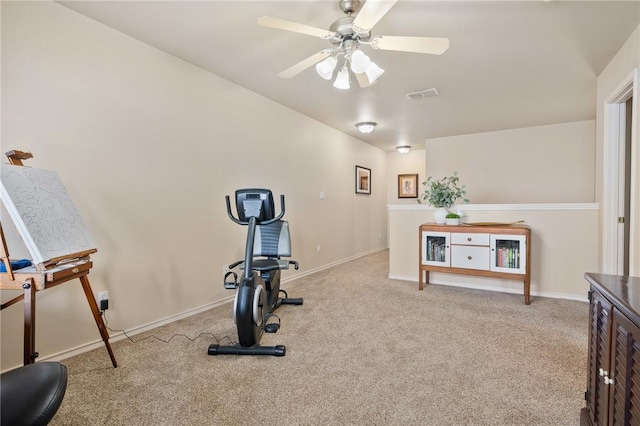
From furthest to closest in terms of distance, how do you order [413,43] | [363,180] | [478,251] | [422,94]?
[363,180] → [422,94] → [478,251] → [413,43]

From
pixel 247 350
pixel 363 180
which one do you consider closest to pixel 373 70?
pixel 247 350

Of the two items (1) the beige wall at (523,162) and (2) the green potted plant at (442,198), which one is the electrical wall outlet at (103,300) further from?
(1) the beige wall at (523,162)

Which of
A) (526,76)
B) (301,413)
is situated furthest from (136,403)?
(526,76)

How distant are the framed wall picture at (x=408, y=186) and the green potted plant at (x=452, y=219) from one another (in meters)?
3.23

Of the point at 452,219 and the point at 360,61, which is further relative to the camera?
the point at 452,219

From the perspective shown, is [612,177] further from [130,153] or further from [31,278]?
[31,278]

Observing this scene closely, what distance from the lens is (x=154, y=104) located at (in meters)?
2.44

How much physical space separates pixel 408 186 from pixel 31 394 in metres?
6.67

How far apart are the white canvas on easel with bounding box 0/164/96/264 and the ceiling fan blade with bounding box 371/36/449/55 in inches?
77.8

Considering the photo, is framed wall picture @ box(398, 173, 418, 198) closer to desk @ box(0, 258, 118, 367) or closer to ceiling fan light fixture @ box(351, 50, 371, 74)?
ceiling fan light fixture @ box(351, 50, 371, 74)

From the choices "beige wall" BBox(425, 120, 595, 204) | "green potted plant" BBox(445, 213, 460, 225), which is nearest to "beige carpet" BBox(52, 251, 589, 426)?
"green potted plant" BBox(445, 213, 460, 225)

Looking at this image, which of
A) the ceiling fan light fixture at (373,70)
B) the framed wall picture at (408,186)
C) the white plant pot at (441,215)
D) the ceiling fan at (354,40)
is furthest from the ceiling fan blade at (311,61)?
the framed wall picture at (408,186)

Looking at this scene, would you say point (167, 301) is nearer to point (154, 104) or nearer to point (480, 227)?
point (154, 104)

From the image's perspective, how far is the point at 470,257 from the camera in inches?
130
